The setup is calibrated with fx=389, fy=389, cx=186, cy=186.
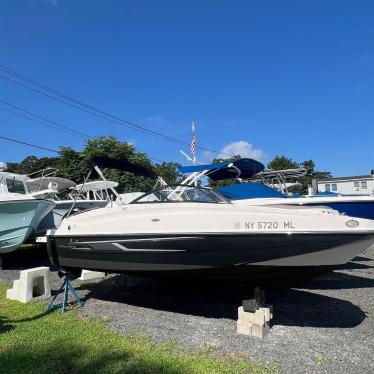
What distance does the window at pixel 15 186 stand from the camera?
33.8 ft

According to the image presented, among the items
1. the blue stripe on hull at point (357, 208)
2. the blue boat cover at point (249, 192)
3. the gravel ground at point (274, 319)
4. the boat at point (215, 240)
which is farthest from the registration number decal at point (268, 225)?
the blue stripe on hull at point (357, 208)

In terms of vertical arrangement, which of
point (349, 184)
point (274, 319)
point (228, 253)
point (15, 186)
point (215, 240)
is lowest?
point (274, 319)

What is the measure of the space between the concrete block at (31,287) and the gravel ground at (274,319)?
59cm

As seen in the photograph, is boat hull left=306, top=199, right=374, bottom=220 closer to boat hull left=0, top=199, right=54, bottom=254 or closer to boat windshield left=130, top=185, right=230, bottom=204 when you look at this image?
boat windshield left=130, top=185, right=230, bottom=204

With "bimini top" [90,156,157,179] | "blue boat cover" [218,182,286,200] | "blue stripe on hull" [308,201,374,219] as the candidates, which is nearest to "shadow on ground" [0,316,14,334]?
"bimini top" [90,156,157,179]

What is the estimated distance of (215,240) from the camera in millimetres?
4613

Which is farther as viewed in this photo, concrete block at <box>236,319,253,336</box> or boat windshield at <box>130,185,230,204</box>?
boat windshield at <box>130,185,230,204</box>

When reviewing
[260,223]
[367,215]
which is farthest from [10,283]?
[367,215]

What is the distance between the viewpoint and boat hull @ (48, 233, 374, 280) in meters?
4.45

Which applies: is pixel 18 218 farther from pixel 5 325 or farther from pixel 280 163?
pixel 280 163

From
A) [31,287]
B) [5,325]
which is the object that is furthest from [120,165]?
[5,325]

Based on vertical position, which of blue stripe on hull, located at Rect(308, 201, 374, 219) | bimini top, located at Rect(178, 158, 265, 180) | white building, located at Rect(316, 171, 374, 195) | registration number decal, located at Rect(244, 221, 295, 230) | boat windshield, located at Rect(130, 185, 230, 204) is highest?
white building, located at Rect(316, 171, 374, 195)

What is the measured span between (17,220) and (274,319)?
247 inches

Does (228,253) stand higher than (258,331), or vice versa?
(228,253)
